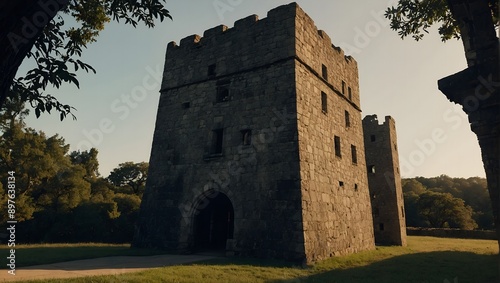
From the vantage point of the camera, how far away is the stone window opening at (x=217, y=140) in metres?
13.2

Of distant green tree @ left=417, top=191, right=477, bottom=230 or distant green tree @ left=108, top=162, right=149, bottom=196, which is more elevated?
distant green tree @ left=108, top=162, right=149, bottom=196

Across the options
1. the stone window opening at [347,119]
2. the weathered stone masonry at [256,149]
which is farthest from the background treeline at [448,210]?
the stone window opening at [347,119]

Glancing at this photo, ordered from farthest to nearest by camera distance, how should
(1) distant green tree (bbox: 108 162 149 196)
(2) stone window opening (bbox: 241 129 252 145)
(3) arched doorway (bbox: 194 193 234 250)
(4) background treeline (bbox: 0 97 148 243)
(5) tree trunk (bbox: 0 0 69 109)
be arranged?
(1) distant green tree (bbox: 108 162 149 196), (4) background treeline (bbox: 0 97 148 243), (3) arched doorway (bbox: 194 193 234 250), (2) stone window opening (bbox: 241 129 252 145), (5) tree trunk (bbox: 0 0 69 109)

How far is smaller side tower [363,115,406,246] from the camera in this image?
2342cm

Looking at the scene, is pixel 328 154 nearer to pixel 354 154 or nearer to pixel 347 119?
pixel 354 154

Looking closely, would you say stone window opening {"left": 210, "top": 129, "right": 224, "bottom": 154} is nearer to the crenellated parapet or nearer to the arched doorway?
the arched doorway

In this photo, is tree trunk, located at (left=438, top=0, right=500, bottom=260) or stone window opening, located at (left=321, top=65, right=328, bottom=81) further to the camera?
stone window opening, located at (left=321, top=65, right=328, bottom=81)

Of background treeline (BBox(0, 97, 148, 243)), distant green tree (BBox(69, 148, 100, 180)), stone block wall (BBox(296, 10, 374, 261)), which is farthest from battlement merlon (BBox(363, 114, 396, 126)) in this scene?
distant green tree (BBox(69, 148, 100, 180))

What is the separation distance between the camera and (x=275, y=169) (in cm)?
1134

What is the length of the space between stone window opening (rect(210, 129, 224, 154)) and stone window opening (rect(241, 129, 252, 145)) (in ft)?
3.41

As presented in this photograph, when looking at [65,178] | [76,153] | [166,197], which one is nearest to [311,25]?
[166,197]

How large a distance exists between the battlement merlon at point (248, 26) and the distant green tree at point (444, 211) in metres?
29.0

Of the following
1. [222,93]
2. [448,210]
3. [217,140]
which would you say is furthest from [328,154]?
[448,210]

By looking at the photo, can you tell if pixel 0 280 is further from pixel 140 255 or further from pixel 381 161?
pixel 381 161
